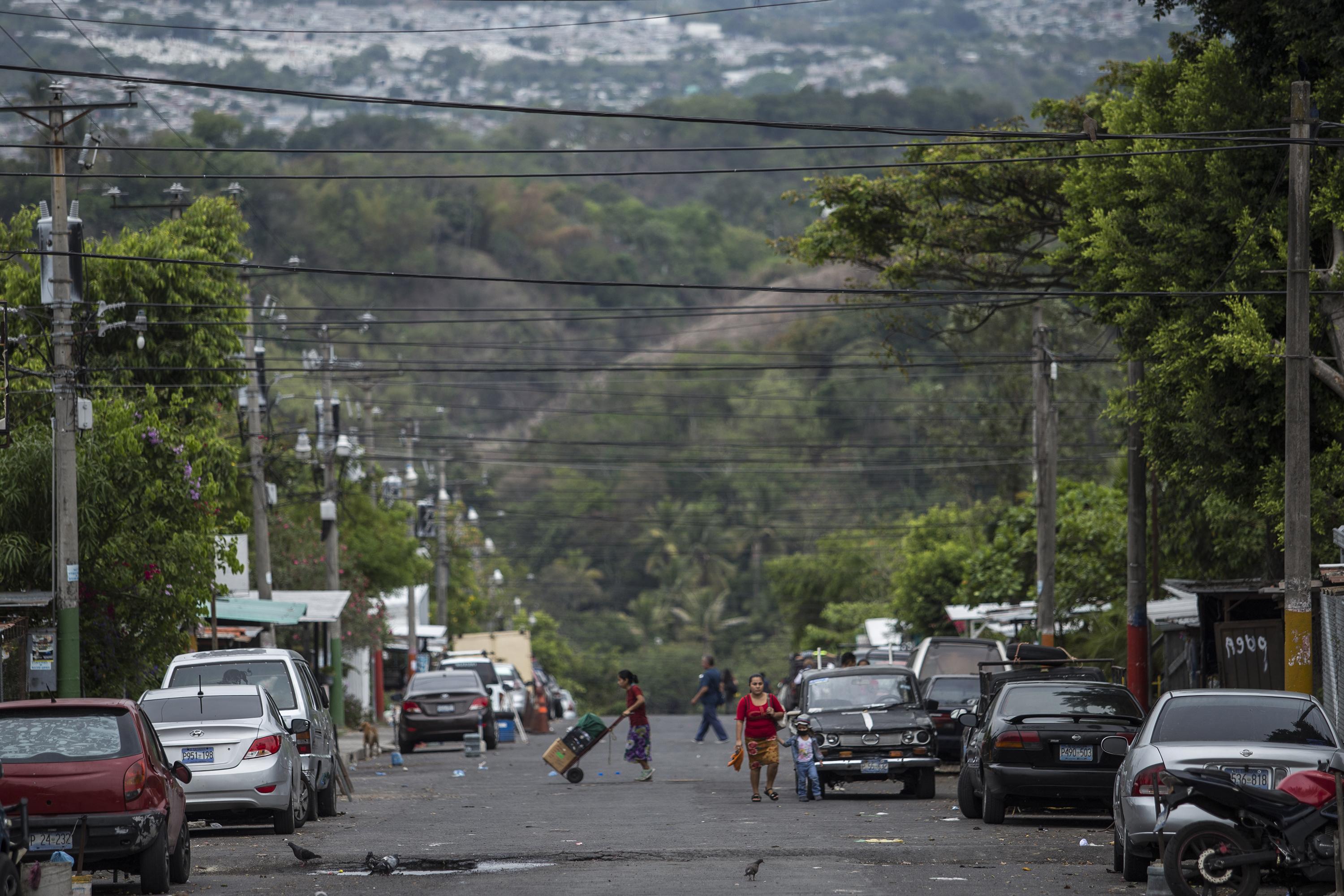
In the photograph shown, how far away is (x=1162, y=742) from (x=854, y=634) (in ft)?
205

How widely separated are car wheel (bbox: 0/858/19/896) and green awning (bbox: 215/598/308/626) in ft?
68.1

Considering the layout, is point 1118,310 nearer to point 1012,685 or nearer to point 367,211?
point 1012,685

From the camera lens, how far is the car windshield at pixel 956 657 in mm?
31562

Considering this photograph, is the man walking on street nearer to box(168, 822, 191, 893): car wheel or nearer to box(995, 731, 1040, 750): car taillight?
box(995, 731, 1040, 750): car taillight

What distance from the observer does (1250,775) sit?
11922 mm

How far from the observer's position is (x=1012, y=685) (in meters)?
17.7

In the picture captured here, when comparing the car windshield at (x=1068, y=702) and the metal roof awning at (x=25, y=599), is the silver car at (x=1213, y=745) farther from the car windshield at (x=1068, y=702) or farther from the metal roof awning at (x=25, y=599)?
the metal roof awning at (x=25, y=599)

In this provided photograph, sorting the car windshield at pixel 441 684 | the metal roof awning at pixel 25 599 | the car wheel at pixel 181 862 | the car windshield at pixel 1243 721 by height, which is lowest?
the car windshield at pixel 441 684

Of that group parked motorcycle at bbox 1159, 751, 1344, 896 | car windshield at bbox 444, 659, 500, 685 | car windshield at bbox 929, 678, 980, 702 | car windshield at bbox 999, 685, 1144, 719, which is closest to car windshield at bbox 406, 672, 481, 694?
car windshield at bbox 444, 659, 500, 685

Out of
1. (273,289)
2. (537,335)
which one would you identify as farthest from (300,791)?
(537,335)

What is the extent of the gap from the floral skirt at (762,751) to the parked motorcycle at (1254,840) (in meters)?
10.6

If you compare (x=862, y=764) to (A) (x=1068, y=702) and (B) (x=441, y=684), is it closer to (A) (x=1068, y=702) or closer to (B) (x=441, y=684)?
(A) (x=1068, y=702)

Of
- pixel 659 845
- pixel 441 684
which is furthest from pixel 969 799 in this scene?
pixel 441 684

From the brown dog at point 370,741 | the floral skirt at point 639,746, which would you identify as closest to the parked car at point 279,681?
the floral skirt at point 639,746
